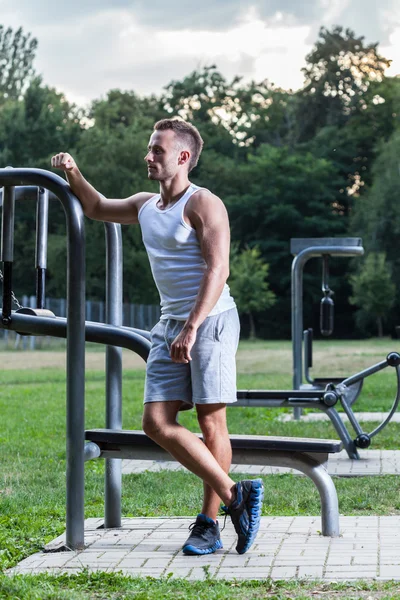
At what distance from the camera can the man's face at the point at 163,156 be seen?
4402mm

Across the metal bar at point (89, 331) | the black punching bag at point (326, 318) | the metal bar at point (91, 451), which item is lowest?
the metal bar at point (91, 451)

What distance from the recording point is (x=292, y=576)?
3928mm

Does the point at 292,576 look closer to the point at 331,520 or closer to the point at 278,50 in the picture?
the point at 331,520

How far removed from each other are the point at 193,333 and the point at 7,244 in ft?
3.81

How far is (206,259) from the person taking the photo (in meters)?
4.26

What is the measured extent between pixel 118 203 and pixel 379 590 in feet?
6.74

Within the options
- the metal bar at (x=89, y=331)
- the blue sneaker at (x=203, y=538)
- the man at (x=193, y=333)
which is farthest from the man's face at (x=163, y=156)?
the blue sneaker at (x=203, y=538)

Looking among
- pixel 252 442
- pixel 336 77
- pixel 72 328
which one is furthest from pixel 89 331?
pixel 336 77

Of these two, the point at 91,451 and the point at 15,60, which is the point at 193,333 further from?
the point at 15,60

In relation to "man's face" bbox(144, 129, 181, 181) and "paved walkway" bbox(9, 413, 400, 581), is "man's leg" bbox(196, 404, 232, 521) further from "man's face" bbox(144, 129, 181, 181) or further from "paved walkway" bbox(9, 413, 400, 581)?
"man's face" bbox(144, 129, 181, 181)

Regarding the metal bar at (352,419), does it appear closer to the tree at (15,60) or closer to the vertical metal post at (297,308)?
the vertical metal post at (297,308)

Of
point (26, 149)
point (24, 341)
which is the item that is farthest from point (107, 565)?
point (26, 149)

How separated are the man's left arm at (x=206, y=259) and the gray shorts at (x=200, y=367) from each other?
11 cm

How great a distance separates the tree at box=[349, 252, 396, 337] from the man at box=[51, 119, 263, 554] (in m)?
55.6
